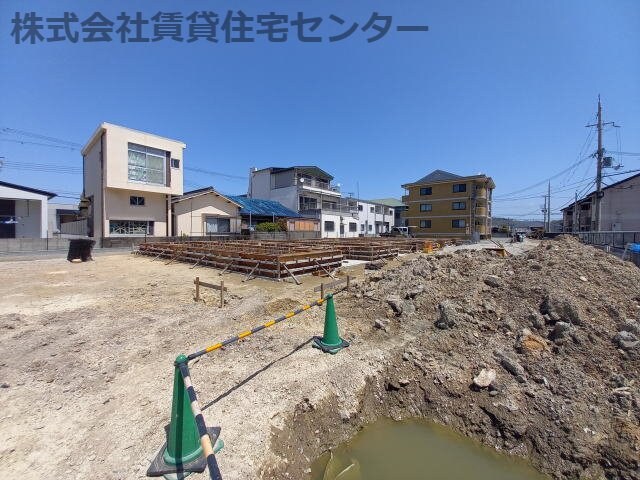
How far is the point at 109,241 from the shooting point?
857 inches

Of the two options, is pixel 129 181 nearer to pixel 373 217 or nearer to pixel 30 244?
pixel 30 244

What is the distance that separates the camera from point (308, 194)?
4328cm

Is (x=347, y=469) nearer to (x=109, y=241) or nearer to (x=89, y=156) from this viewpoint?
(x=109, y=241)

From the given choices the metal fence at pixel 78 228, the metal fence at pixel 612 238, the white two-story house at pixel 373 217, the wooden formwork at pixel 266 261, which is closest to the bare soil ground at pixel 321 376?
the wooden formwork at pixel 266 261

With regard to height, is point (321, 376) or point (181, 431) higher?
point (181, 431)

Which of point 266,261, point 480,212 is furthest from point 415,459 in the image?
point 480,212

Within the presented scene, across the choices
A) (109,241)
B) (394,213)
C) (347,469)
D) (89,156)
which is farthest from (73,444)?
(394,213)

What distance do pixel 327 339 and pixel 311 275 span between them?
7324 millimetres

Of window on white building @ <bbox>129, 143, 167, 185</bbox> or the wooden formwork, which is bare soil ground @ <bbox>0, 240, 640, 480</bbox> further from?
window on white building @ <bbox>129, 143, 167, 185</bbox>

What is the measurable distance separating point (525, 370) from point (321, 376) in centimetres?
303

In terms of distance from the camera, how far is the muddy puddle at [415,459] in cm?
310

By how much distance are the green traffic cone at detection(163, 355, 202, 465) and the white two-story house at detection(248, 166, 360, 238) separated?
36516 mm

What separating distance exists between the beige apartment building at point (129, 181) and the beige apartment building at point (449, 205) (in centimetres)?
3754

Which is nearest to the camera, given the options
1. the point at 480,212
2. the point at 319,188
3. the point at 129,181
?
the point at 129,181
